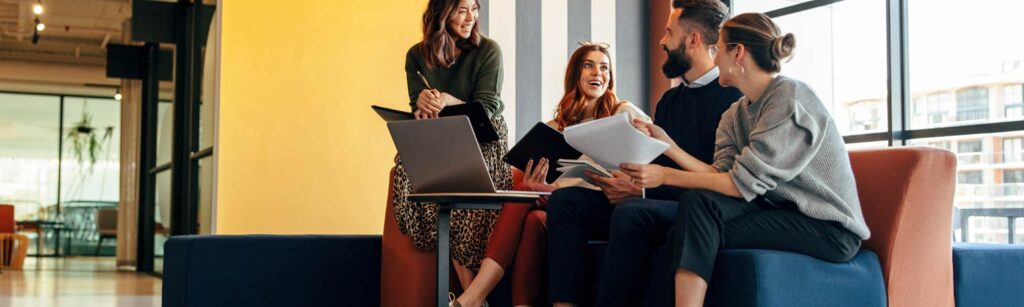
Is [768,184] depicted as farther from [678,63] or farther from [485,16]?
[485,16]

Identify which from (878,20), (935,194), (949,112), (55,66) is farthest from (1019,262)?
(55,66)

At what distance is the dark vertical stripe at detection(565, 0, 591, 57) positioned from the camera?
6.00 m

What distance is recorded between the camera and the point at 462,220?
143 inches

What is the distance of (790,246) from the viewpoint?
271cm

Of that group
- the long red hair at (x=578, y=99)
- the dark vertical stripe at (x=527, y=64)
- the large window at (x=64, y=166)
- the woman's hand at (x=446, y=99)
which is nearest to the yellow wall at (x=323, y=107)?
the dark vertical stripe at (x=527, y=64)

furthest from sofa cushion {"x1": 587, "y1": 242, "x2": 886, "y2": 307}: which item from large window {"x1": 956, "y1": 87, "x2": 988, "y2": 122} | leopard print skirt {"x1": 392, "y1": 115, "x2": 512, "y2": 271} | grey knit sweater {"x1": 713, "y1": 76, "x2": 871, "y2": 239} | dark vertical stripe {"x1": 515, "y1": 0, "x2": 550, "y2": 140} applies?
dark vertical stripe {"x1": 515, "y1": 0, "x2": 550, "y2": 140}

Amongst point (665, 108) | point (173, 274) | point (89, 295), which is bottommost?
point (89, 295)

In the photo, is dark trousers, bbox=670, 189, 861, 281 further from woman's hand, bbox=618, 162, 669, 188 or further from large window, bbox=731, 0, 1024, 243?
large window, bbox=731, 0, 1024, 243

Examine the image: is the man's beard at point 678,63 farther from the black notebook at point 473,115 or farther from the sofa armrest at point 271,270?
the sofa armrest at point 271,270

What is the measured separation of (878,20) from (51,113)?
41.9ft

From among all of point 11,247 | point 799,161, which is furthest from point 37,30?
point 799,161

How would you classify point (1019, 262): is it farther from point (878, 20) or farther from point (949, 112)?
point (878, 20)

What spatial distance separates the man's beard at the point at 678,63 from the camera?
10.6ft

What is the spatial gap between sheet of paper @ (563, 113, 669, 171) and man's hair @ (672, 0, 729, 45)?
2.08 ft
